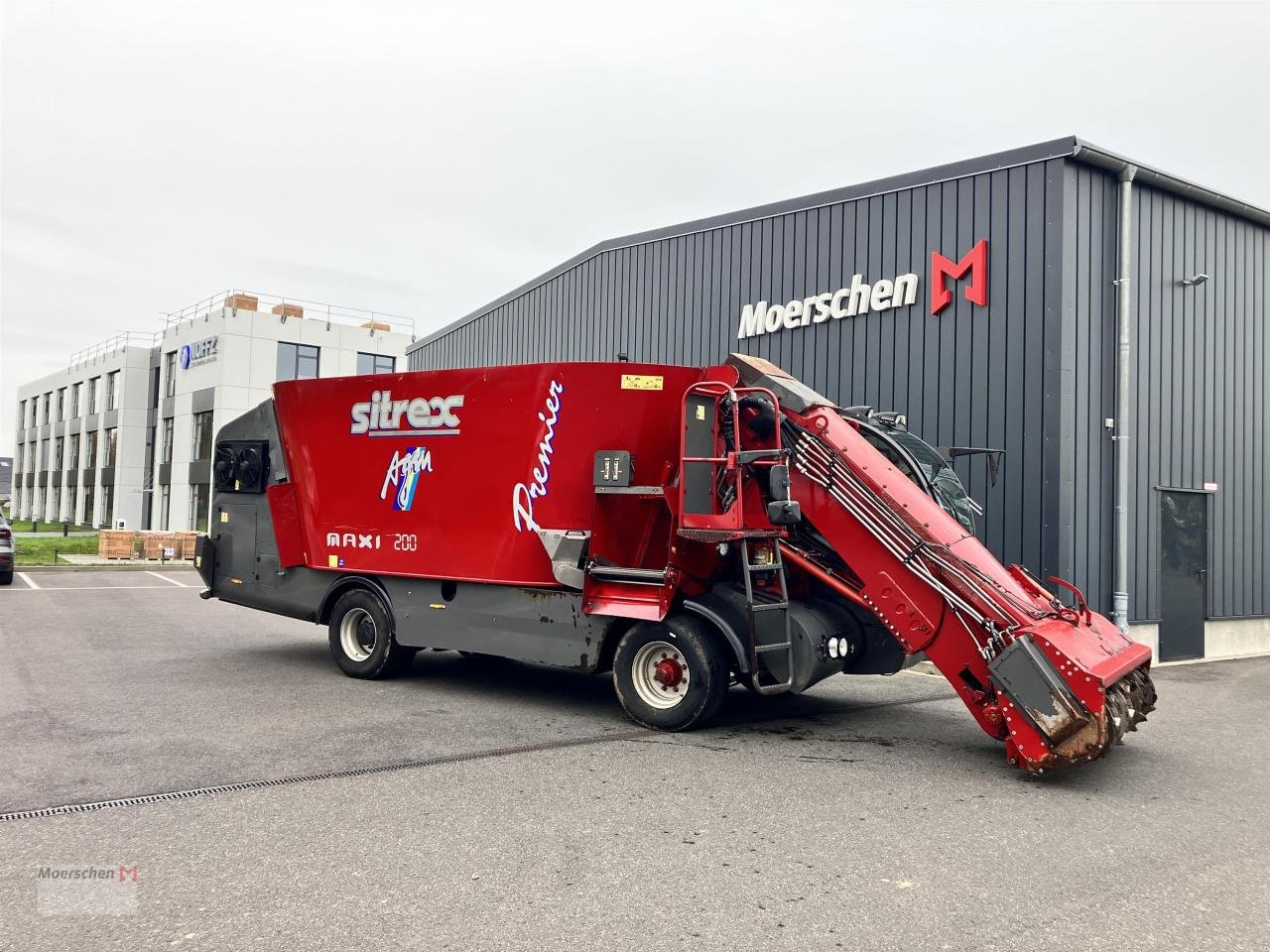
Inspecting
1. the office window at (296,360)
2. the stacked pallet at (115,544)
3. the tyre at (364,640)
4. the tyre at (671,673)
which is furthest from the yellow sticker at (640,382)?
the office window at (296,360)

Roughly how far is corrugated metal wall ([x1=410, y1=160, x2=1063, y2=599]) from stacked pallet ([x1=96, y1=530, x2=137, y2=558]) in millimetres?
20662

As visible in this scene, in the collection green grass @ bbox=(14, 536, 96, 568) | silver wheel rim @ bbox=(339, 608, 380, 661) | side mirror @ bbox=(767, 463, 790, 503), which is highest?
side mirror @ bbox=(767, 463, 790, 503)

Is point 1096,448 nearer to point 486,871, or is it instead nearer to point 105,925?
point 486,871

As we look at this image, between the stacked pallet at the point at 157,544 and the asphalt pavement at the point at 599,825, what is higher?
the stacked pallet at the point at 157,544

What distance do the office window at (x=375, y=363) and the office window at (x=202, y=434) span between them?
262 inches

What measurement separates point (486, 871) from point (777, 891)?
131 centimetres

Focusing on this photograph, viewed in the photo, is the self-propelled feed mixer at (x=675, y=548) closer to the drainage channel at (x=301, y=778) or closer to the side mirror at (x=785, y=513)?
the side mirror at (x=785, y=513)

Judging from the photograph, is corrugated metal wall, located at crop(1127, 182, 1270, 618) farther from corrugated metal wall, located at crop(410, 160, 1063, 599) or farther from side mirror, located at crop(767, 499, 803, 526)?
side mirror, located at crop(767, 499, 803, 526)

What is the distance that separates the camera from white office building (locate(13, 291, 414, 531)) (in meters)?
40.9

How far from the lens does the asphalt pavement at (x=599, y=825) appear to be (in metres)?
3.94

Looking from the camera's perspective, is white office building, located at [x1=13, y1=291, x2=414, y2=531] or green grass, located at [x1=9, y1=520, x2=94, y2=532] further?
green grass, located at [x1=9, y1=520, x2=94, y2=532]

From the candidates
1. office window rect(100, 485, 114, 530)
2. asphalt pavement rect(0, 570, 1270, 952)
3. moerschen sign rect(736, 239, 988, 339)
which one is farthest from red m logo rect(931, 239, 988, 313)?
office window rect(100, 485, 114, 530)

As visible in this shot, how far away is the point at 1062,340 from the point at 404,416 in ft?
24.7

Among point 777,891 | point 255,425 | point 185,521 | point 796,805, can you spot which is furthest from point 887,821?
point 185,521
